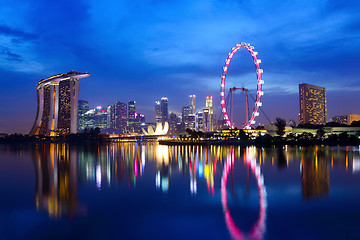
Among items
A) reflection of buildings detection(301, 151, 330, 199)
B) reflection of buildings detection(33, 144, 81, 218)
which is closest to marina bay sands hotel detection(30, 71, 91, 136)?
reflection of buildings detection(33, 144, 81, 218)

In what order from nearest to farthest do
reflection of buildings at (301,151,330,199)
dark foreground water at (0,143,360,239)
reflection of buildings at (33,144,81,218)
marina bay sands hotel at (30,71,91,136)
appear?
1. dark foreground water at (0,143,360,239)
2. reflection of buildings at (33,144,81,218)
3. reflection of buildings at (301,151,330,199)
4. marina bay sands hotel at (30,71,91,136)

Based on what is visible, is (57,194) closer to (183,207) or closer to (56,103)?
(183,207)

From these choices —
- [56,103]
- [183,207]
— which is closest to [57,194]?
[183,207]

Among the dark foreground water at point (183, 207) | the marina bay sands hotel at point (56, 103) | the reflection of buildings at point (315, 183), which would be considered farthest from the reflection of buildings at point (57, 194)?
the marina bay sands hotel at point (56, 103)

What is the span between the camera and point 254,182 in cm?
1672

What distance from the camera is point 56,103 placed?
406ft

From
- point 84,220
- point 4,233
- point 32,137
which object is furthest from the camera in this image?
point 32,137

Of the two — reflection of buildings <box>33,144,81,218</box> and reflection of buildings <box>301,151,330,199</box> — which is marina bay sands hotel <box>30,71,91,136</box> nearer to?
reflection of buildings <box>33,144,81,218</box>

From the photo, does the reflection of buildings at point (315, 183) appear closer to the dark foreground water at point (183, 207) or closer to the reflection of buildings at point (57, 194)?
the dark foreground water at point (183, 207)

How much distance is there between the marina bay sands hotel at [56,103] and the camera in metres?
121

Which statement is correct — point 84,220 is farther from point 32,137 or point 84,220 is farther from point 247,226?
point 32,137

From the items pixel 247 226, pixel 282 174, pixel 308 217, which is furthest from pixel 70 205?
pixel 282 174

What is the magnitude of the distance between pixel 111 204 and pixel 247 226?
519 centimetres

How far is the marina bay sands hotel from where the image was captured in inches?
4754
